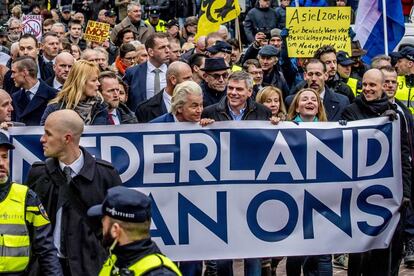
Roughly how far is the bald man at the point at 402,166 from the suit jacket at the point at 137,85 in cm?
290

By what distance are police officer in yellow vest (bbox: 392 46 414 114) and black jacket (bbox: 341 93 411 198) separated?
2965mm

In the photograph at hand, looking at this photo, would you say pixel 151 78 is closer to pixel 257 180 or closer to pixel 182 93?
pixel 182 93

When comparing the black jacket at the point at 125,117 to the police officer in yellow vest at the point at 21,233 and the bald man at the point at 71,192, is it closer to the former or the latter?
the bald man at the point at 71,192

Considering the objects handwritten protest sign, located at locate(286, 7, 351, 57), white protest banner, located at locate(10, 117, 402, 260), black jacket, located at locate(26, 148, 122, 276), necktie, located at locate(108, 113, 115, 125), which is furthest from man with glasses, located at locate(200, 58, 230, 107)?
Answer: handwritten protest sign, located at locate(286, 7, 351, 57)

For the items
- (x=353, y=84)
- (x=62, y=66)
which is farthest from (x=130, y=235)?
(x=353, y=84)

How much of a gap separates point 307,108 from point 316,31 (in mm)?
5070

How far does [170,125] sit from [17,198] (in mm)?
2581

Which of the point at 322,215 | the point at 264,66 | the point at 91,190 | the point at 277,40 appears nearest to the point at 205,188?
the point at 322,215

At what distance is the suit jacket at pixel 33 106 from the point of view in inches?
437

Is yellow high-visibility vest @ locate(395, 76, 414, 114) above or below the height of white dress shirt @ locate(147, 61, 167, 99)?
below

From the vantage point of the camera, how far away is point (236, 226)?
9.41m

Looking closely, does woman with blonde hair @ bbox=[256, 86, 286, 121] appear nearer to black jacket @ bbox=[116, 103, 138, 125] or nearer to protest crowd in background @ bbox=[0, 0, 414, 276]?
protest crowd in background @ bbox=[0, 0, 414, 276]

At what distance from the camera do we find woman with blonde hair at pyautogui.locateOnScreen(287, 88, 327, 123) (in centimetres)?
1034

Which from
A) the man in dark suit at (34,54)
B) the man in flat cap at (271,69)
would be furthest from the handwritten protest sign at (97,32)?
the man in flat cap at (271,69)
